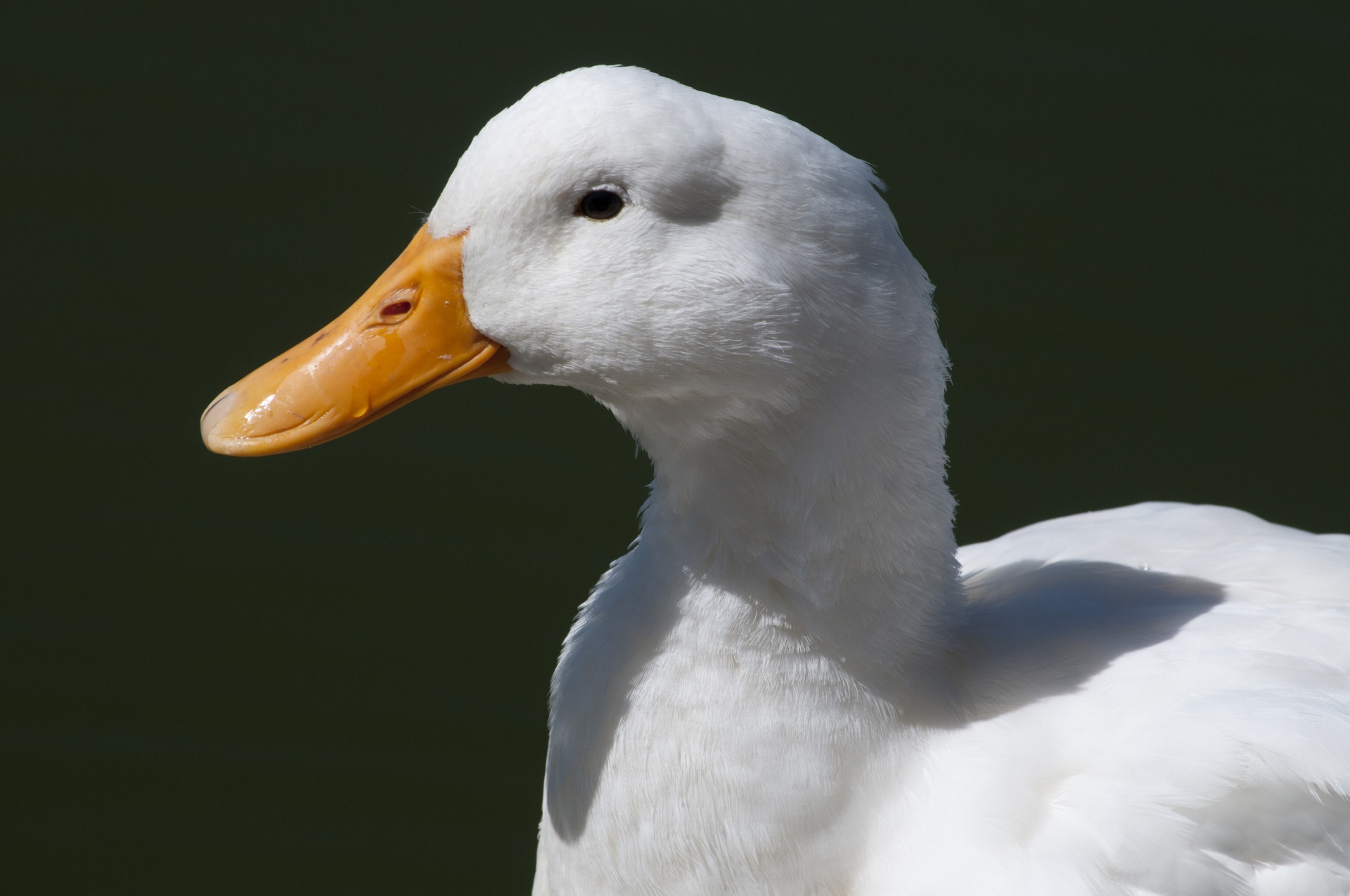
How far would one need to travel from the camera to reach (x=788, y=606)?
214 centimetres

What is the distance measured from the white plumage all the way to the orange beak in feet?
0.17

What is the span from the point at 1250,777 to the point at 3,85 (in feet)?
16.5

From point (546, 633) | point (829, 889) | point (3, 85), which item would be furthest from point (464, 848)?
point (3, 85)

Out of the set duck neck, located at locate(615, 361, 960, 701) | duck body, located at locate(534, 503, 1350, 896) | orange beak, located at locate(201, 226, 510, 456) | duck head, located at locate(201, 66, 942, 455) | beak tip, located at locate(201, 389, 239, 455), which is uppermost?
duck head, located at locate(201, 66, 942, 455)

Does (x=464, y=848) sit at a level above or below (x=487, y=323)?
below

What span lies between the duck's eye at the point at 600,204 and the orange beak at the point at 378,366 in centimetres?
24

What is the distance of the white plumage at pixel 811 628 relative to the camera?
190 cm

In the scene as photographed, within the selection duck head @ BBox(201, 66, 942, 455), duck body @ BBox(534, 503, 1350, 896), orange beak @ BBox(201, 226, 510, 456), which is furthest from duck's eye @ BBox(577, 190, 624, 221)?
duck body @ BBox(534, 503, 1350, 896)

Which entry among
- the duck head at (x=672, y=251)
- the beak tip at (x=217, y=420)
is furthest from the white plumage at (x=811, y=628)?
the beak tip at (x=217, y=420)

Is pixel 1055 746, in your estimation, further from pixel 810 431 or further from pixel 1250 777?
pixel 810 431

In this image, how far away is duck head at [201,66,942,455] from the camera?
6.17 feet

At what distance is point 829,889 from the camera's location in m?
2.28

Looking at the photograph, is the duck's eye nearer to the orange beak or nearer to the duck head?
the duck head

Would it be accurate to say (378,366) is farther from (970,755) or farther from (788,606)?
(970,755)
